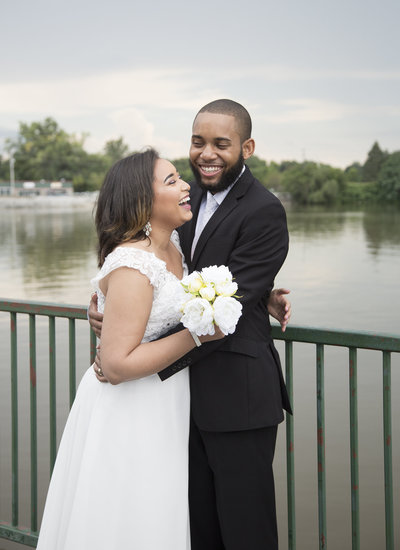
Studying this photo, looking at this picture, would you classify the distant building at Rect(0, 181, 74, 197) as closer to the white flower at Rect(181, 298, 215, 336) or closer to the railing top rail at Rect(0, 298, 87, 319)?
the railing top rail at Rect(0, 298, 87, 319)

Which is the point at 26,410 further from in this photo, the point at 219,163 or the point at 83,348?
the point at 219,163

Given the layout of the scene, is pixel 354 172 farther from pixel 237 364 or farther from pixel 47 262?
pixel 237 364

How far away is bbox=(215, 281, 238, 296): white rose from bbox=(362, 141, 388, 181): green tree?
399ft

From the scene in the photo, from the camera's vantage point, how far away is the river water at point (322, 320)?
580 centimetres

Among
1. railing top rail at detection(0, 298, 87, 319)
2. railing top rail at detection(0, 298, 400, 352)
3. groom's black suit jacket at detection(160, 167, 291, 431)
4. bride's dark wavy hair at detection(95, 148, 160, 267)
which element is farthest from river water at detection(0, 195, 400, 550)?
bride's dark wavy hair at detection(95, 148, 160, 267)

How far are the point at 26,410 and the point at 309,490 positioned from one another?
3577 millimetres

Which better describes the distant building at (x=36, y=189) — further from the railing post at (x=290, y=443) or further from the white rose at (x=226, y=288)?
the white rose at (x=226, y=288)

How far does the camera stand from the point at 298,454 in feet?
23.2

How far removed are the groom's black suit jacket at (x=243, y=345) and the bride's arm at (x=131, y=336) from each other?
104 millimetres

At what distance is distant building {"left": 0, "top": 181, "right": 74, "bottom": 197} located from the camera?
115688 millimetres

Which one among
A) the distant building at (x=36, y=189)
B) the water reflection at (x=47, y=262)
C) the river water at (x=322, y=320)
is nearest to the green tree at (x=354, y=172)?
the distant building at (x=36, y=189)

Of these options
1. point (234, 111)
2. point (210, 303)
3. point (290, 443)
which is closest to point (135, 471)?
point (290, 443)

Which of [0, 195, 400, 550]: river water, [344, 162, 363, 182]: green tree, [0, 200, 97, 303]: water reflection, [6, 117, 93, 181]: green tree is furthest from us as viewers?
[6, 117, 93, 181]: green tree

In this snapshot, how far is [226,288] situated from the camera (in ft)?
7.24
